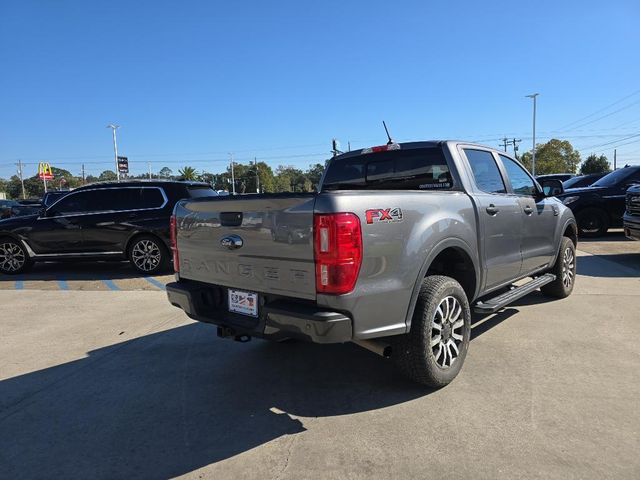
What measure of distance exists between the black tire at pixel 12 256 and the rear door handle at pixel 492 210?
29.3 ft

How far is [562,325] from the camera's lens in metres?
4.96

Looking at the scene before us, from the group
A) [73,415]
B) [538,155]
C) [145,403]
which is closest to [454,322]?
[145,403]

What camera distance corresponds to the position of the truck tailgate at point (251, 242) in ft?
9.35

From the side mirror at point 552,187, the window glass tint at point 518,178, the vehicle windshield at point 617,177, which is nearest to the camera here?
the window glass tint at point 518,178

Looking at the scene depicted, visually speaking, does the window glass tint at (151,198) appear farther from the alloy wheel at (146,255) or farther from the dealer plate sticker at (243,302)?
the dealer plate sticker at (243,302)

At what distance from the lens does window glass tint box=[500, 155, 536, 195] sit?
16.4ft

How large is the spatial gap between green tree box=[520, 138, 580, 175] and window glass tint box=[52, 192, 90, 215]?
62.3m

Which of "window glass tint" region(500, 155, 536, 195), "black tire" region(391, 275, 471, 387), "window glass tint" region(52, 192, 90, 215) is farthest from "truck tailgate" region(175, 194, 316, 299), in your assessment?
"window glass tint" region(52, 192, 90, 215)

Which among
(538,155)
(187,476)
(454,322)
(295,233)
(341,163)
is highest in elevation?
(538,155)

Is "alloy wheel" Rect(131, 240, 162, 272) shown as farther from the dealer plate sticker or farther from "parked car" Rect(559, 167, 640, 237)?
"parked car" Rect(559, 167, 640, 237)

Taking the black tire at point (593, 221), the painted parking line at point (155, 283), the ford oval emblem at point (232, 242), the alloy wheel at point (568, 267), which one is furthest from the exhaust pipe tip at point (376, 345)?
the black tire at point (593, 221)

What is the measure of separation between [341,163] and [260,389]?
251 centimetres

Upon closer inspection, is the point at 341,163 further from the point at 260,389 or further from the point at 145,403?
the point at 145,403

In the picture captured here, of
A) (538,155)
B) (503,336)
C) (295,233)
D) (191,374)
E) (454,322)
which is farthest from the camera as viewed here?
(538,155)
